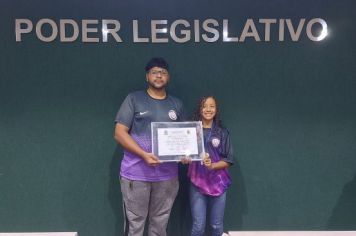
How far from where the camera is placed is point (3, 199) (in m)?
2.97

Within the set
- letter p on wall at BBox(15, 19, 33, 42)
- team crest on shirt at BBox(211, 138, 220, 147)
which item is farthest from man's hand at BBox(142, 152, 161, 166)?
letter p on wall at BBox(15, 19, 33, 42)

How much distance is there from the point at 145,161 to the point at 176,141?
0.28 m

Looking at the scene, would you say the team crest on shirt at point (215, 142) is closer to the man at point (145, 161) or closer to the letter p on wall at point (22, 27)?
the man at point (145, 161)

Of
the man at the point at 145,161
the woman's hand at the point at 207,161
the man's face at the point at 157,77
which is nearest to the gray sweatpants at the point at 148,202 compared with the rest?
the man at the point at 145,161

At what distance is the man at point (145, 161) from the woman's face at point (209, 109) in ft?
0.73

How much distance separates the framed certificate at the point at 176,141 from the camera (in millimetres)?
2463

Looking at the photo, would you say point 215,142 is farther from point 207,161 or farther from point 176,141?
point 176,141

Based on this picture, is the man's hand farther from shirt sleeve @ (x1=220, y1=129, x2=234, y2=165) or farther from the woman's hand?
shirt sleeve @ (x1=220, y1=129, x2=234, y2=165)

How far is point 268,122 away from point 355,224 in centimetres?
131

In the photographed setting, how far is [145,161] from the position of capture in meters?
2.50

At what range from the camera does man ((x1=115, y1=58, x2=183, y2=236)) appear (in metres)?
2.54

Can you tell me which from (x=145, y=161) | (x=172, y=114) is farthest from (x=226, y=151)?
(x=145, y=161)

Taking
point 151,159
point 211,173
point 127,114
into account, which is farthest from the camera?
point 211,173

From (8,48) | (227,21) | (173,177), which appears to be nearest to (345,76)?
(227,21)
